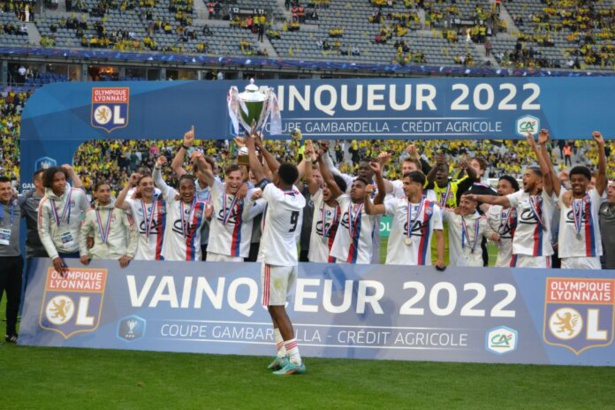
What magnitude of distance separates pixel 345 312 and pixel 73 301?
9.97 ft

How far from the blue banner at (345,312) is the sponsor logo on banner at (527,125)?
2900 mm

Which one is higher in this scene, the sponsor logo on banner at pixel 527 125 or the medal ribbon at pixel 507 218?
the sponsor logo on banner at pixel 527 125

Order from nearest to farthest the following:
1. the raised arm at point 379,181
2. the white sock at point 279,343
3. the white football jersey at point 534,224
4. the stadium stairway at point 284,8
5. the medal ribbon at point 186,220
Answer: the white sock at point 279,343, the raised arm at point 379,181, the white football jersey at point 534,224, the medal ribbon at point 186,220, the stadium stairway at point 284,8

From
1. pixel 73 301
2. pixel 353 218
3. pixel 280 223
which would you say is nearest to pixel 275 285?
pixel 280 223

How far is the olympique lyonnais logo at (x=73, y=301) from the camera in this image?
1055 cm

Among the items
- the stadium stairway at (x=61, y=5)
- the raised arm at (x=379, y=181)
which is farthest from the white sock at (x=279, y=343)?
the stadium stairway at (x=61, y=5)

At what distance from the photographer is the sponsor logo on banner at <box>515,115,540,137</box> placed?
478 inches

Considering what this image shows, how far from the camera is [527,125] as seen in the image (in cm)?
1216

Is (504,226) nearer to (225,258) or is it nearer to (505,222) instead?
(505,222)

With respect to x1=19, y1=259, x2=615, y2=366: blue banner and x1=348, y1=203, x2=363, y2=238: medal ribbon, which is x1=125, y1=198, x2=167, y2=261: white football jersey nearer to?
x1=19, y1=259, x2=615, y2=366: blue banner

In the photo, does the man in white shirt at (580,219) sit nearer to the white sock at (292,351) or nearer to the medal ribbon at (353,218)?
the medal ribbon at (353,218)

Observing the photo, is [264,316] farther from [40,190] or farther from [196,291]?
[40,190]

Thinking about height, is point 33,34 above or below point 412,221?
above

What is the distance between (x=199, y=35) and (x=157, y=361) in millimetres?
40757
